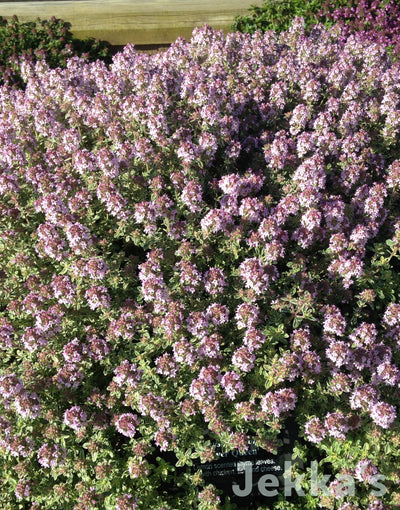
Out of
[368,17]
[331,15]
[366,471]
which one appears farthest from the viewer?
[331,15]

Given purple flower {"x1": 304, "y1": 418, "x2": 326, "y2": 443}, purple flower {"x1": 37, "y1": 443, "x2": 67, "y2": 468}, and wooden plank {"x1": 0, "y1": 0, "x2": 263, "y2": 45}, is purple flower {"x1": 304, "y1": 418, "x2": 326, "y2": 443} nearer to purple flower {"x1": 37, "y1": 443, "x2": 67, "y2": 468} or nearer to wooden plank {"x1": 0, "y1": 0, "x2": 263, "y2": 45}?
purple flower {"x1": 37, "y1": 443, "x2": 67, "y2": 468}

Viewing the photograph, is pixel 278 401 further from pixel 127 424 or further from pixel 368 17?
pixel 368 17

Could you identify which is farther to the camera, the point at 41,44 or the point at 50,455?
the point at 41,44

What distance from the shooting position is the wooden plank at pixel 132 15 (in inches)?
293

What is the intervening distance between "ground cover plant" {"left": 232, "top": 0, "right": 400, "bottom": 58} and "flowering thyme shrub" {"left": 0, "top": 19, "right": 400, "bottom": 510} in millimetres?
3169

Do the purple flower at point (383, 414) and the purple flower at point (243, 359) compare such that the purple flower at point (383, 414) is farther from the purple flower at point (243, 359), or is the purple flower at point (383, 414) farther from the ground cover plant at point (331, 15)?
the ground cover plant at point (331, 15)

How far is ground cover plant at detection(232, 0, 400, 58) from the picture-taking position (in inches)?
288

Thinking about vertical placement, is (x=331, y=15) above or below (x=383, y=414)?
above

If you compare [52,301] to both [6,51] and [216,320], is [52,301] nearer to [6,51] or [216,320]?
[216,320]

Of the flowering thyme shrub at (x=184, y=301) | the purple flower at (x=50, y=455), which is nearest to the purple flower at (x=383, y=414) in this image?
the flowering thyme shrub at (x=184, y=301)

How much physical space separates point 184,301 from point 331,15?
5788mm

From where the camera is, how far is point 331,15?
7469mm

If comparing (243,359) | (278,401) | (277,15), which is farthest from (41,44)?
(278,401)

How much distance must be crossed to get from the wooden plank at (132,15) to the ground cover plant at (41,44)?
0.58ft
